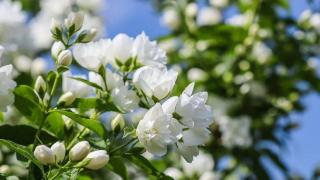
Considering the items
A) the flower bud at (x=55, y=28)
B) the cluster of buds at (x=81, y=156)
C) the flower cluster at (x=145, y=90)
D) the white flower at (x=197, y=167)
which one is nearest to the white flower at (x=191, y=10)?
the white flower at (x=197, y=167)

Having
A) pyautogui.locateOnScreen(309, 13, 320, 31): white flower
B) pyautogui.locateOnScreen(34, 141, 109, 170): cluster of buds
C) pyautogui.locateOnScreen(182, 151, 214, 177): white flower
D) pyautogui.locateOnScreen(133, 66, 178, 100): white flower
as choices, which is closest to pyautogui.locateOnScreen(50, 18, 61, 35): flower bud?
pyautogui.locateOnScreen(133, 66, 178, 100): white flower

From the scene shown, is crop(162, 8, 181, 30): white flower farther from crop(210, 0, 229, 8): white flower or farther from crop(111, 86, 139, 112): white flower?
crop(111, 86, 139, 112): white flower

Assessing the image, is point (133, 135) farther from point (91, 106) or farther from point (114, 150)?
point (91, 106)

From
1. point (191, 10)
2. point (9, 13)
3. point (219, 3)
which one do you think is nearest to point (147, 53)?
point (9, 13)

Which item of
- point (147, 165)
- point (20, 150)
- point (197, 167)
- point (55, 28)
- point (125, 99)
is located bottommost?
point (20, 150)

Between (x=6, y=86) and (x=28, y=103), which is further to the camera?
(x=28, y=103)

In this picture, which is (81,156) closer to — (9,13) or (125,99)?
(125,99)
